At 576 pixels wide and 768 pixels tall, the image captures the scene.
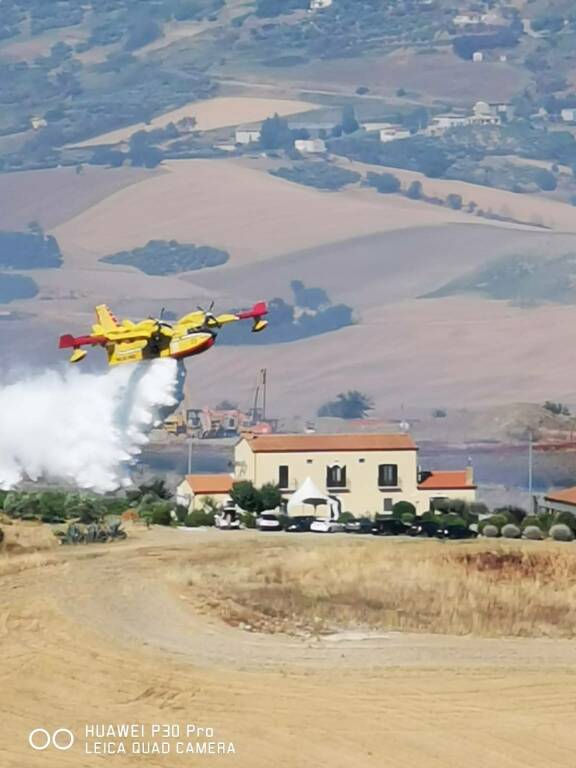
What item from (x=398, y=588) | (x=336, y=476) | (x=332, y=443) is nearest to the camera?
(x=398, y=588)

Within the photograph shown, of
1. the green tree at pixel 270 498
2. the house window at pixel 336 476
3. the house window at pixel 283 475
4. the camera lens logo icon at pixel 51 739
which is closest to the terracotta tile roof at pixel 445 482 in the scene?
the house window at pixel 336 476

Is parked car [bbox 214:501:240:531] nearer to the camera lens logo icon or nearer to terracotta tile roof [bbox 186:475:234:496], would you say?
terracotta tile roof [bbox 186:475:234:496]

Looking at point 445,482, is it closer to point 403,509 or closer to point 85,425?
point 403,509

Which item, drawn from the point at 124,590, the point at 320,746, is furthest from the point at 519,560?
the point at 320,746

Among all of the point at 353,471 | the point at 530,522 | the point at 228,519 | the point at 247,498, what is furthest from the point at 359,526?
the point at 353,471

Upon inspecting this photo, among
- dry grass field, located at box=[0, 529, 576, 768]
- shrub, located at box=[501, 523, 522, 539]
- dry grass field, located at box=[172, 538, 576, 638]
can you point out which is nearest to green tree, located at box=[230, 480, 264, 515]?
shrub, located at box=[501, 523, 522, 539]

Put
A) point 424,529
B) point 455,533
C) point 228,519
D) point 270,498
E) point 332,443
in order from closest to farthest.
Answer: point 455,533, point 424,529, point 228,519, point 270,498, point 332,443
